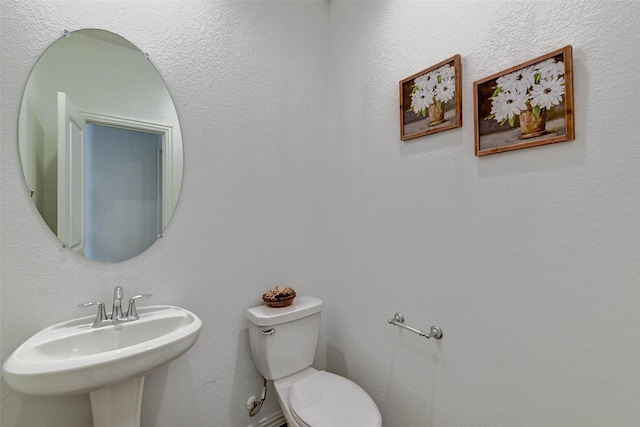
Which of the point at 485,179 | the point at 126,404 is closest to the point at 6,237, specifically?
the point at 126,404

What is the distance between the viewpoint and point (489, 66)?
1.19 metres

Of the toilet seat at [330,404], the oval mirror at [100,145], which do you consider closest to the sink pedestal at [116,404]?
the oval mirror at [100,145]

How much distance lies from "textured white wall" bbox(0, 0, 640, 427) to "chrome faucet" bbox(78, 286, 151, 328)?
8 cm

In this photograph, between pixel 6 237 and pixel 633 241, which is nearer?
pixel 633 241

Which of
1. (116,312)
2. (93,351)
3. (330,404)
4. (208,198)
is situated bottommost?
(330,404)

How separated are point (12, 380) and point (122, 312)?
0.40 m

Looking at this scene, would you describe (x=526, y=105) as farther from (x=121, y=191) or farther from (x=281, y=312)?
(x=121, y=191)

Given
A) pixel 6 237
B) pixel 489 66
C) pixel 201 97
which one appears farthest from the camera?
pixel 201 97

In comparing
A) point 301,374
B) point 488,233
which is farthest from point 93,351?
point 488,233

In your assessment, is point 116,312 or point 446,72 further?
point 446,72

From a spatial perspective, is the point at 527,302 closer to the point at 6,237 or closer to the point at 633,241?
the point at 633,241

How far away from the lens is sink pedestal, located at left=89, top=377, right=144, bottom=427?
108 centimetres

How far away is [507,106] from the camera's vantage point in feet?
3.69

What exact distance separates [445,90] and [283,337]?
1381 millimetres
